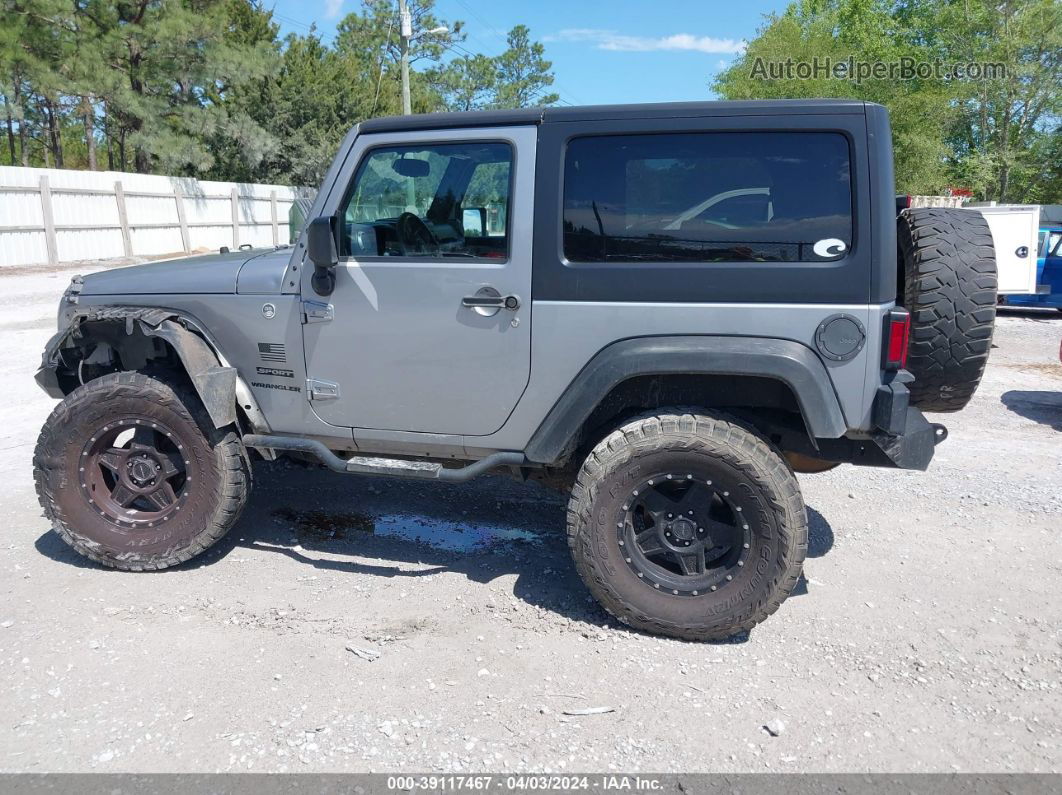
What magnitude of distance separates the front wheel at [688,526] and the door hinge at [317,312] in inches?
54.8

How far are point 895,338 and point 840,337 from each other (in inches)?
8.2

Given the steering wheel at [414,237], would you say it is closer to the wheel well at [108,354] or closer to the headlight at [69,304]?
the wheel well at [108,354]

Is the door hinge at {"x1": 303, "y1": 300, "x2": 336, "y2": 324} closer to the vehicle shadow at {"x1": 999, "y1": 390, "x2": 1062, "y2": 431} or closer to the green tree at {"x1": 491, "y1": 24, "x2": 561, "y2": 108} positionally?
the vehicle shadow at {"x1": 999, "y1": 390, "x2": 1062, "y2": 431}

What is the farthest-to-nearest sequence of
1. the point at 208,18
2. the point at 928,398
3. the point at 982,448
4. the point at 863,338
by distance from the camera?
the point at 208,18 < the point at 982,448 < the point at 928,398 < the point at 863,338

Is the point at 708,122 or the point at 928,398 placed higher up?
the point at 708,122

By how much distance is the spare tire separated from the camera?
128 inches

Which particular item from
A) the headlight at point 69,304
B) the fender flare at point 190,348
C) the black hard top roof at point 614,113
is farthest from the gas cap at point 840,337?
the headlight at point 69,304

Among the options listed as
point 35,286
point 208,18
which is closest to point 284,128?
point 208,18

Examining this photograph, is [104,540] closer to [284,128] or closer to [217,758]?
[217,758]

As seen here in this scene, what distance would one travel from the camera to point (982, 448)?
5.99m

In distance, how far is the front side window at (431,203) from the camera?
3.55m

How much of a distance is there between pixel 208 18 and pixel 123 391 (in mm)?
24408

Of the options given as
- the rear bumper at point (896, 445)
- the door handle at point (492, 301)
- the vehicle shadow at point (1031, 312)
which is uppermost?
the door handle at point (492, 301)

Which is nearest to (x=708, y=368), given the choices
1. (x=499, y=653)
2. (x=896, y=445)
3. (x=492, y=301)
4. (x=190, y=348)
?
(x=896, y=445)
